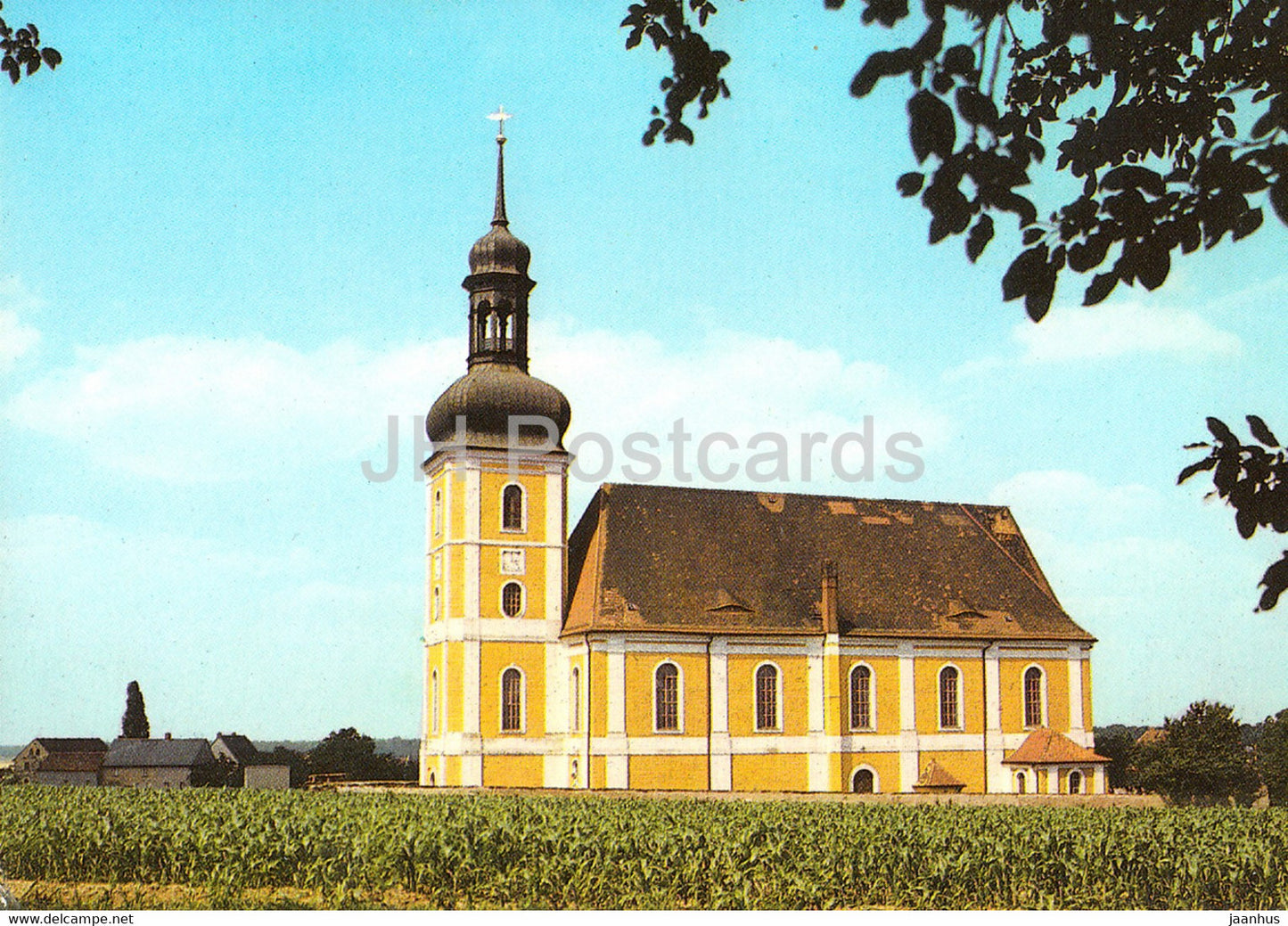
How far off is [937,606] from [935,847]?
28.5 meters

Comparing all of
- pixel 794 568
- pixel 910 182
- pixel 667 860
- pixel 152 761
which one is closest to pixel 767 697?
pixel 794 568

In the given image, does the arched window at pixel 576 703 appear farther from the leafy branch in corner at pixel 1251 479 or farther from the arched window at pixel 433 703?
the leafy branch in corner at pixel 1251 479

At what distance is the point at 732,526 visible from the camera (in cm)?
4538

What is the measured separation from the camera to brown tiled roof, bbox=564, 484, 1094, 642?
42531mm

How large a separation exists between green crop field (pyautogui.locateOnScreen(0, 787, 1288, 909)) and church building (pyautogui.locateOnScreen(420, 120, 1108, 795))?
20.3 metres

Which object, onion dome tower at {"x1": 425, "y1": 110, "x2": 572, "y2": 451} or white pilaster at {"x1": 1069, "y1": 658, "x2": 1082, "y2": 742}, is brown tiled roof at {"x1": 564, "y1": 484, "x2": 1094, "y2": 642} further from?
onion dome tower at {"x1": 425, "y1": 110, "x2": 572, "y2": 451}

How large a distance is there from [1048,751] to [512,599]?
58.6 feet

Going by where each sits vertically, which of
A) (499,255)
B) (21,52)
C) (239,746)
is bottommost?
(239,746)

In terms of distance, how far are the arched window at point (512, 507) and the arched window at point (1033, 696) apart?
18009mm

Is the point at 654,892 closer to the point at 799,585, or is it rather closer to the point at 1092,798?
the point at 1092,798

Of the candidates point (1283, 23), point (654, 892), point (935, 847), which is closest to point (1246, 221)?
point (1283, 23)

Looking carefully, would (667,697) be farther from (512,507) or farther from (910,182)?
(910,182)

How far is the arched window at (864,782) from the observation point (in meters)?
42.7

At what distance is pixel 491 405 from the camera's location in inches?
1662
